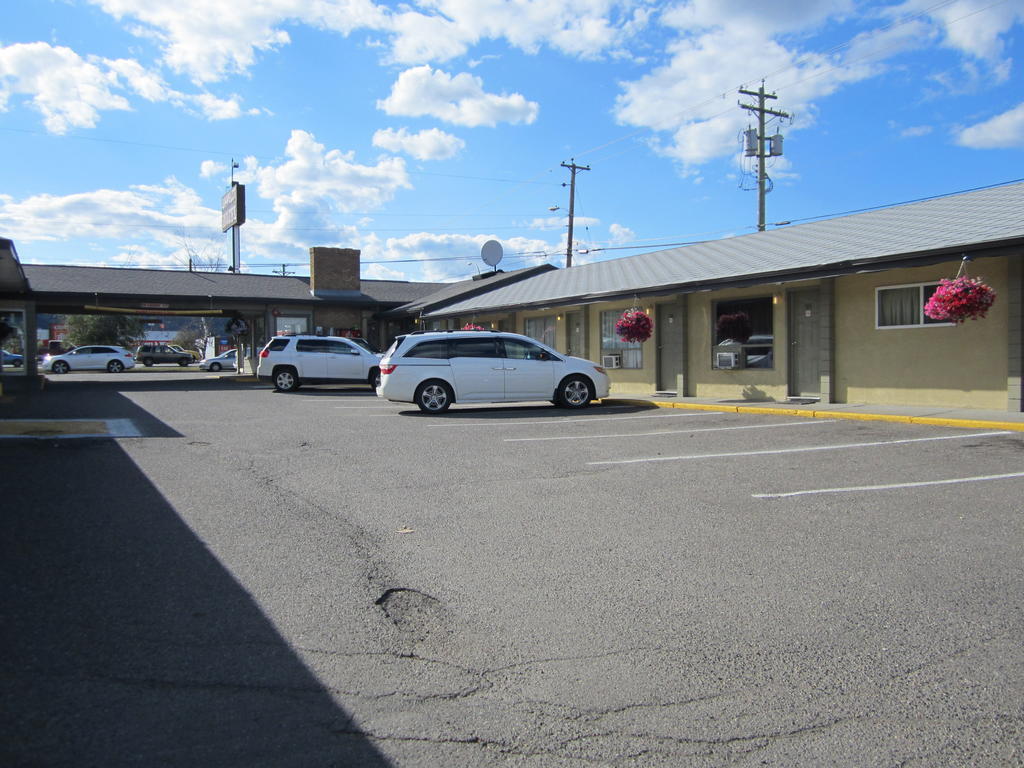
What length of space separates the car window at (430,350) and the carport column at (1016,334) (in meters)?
10.00

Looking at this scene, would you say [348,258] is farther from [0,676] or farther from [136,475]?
[0,676]

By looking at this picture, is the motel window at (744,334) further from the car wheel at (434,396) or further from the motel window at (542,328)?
the motel window at (542,328)

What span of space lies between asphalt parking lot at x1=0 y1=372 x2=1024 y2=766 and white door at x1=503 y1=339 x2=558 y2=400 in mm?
6996

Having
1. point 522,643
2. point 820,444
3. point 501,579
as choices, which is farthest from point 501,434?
point 522,643

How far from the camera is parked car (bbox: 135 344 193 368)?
5571 centimetres

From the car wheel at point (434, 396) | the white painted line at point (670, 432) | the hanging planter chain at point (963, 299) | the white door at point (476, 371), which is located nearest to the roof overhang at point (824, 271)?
the hanging planter chain at point (963, 299)

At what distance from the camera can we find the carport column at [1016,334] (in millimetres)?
12000

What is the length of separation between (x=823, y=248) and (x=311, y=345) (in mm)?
15146

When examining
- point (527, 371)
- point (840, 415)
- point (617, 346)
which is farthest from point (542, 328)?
point (840, 415)

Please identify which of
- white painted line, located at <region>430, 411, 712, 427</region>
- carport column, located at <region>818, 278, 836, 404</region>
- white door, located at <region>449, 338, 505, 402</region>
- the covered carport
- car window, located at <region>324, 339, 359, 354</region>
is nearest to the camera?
white painted line, located at <region>430, 411, 712, 427</region>

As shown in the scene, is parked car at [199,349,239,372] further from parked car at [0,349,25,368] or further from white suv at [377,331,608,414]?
white suv at [377,331,608,414]

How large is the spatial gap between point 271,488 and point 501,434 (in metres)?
4.80

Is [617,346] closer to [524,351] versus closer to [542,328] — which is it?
[542,328]

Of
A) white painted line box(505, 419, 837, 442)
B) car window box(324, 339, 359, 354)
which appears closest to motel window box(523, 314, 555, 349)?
car window box(324, 339, 359, 354)
